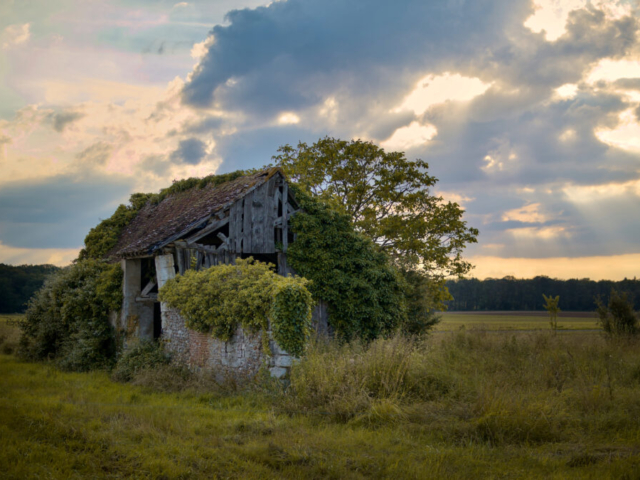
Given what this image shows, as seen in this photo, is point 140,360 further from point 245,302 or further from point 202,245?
point 245,302

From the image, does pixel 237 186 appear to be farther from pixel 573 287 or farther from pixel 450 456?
pixel 573 287

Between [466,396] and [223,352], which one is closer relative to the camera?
[466,396]

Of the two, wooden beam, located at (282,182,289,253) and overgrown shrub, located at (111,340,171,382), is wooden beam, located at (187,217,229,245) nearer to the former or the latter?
wooden beam, located at (282,182,289,253)

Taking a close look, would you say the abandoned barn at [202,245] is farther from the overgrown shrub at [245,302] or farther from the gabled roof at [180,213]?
the overgrown shrub at [245,302]

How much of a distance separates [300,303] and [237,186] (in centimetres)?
823

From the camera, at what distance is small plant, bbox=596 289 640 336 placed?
16984 mm

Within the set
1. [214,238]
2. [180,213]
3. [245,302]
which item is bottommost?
[245,302]

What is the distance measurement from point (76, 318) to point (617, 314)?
20290mm

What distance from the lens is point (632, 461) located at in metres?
6.05

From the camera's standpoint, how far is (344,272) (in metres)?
15.3

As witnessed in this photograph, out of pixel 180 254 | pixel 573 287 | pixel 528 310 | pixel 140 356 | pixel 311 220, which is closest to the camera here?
pixel 140 356

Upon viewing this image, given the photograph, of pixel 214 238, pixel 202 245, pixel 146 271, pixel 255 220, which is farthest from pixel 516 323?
pixel 202 245

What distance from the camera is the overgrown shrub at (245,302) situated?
9305 mm

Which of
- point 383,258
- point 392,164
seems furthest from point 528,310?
point 383,258
